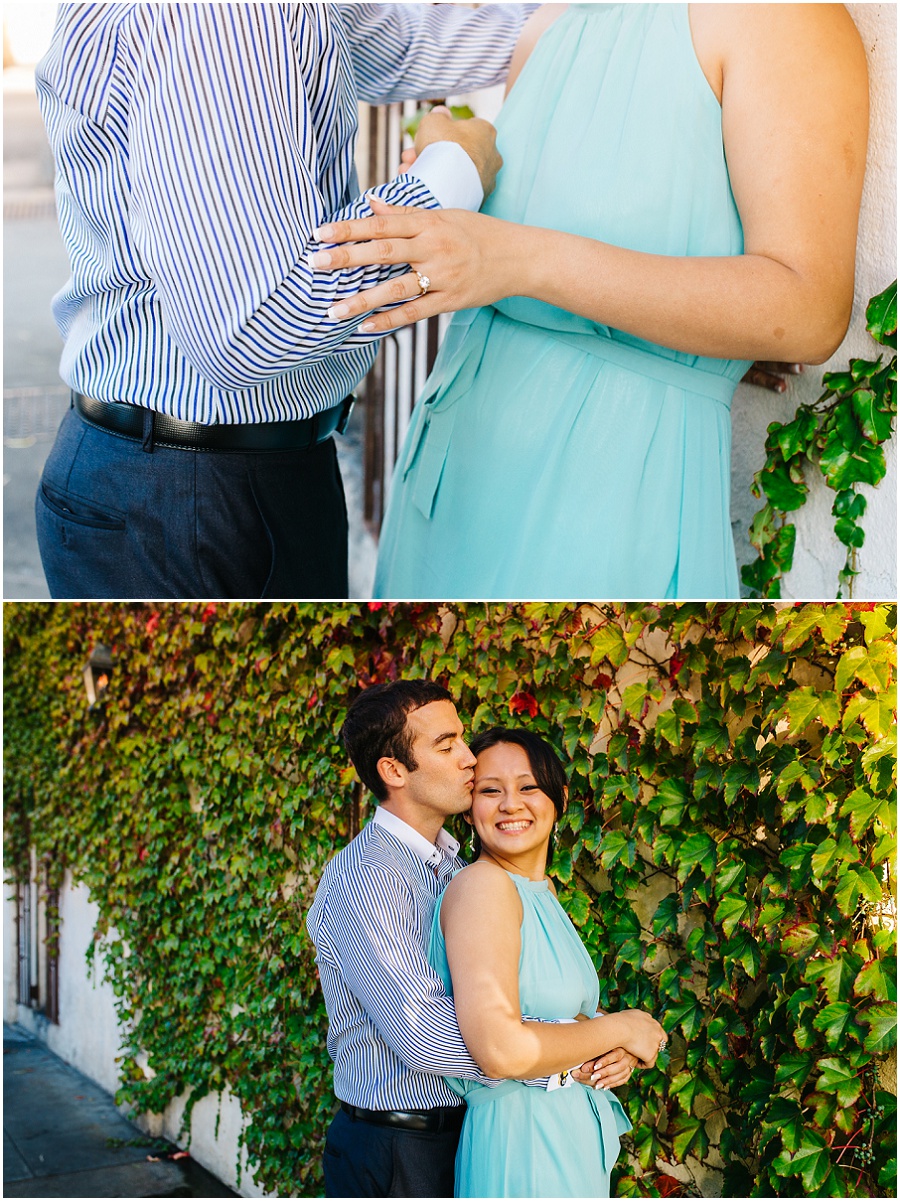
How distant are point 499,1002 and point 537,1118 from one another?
1.00ft

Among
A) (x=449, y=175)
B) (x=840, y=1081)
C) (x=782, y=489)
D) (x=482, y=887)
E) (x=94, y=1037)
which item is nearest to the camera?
(x=449, y=175)

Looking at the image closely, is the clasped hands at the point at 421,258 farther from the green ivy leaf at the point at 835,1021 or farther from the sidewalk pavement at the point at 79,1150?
the sidewalk pavement at the point at 79,1150

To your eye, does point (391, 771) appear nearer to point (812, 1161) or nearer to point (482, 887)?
point (482, 887)

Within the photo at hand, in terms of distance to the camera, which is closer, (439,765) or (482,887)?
(482,887)

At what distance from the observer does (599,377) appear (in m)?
1.73

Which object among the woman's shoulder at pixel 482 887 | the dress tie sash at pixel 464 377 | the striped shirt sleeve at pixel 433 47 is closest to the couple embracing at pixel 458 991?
the woman's shoulder at pixel 482 887

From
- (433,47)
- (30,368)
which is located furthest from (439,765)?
(30,368)

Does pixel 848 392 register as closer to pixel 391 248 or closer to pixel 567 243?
pixel 567 243

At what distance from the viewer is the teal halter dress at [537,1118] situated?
5.66ft

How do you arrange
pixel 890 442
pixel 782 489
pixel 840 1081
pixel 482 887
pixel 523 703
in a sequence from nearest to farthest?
pixel 482 887, pixel 840 1081, pixel 890 442, pixel 782 489, pixel 523 703

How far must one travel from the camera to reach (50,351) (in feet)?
21.5

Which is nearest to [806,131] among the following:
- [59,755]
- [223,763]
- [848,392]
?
[848,392]

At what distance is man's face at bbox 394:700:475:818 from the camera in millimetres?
1906

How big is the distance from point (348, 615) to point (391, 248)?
136 cm
